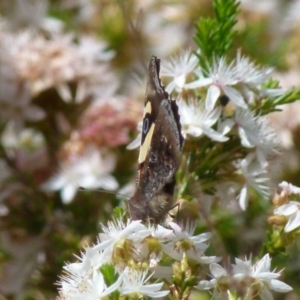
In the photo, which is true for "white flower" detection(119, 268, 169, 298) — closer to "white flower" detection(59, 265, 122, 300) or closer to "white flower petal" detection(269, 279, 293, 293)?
"white flower" detection(59, 265, 122, 300)

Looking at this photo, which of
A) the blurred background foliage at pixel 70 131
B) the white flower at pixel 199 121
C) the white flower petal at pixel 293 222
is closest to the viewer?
the white flower petal at pixel 293 222

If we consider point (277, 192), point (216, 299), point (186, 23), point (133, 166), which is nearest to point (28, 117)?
point (133, 166)

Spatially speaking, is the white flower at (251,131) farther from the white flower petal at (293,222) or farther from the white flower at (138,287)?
the white flower at (138,287)

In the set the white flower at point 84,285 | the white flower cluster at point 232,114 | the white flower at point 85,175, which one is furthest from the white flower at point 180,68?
the white flower at point 85,175

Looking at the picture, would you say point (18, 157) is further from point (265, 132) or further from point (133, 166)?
point (265, 132)

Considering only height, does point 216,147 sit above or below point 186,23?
below

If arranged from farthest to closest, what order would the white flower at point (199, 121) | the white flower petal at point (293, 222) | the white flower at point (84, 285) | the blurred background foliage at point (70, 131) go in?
the blurred background foliage at point (70, 131) → the white flower at point (199, 121) → the white flower petal at point (293, 222) → the white flower at point (84, 285)

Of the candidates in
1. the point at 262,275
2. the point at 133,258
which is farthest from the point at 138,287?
the point at 262,275
